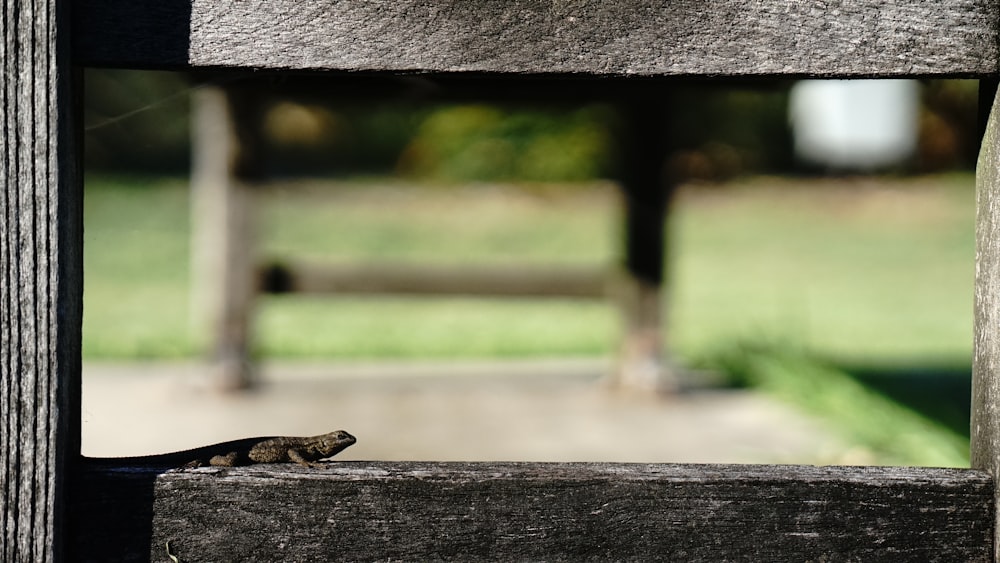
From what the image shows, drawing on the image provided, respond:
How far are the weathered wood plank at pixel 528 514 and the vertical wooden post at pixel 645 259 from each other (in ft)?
17.4

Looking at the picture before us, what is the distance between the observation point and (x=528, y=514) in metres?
1.55

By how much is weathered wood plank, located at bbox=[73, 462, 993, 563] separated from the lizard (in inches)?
3.4

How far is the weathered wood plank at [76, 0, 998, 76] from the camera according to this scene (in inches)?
58.8

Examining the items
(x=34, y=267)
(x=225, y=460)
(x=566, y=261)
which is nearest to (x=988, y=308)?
(x=225, y=460)

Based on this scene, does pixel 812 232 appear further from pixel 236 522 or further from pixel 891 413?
pixel 236 522

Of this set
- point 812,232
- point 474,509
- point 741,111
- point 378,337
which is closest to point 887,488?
point 474,509

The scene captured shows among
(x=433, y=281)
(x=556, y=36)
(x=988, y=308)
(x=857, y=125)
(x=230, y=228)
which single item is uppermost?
(x=857, y=125)

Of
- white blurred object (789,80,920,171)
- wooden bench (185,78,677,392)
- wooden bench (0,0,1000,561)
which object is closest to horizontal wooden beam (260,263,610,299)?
wooden bench (185,78,677,392)

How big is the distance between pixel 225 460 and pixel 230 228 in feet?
17.4

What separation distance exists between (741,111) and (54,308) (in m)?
18.4

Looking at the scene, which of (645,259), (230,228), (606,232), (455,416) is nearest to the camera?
(455,416)

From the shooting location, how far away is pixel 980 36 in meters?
1.53

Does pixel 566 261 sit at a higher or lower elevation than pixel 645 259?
higher

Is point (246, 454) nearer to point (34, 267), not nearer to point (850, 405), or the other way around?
point (34, 267)
